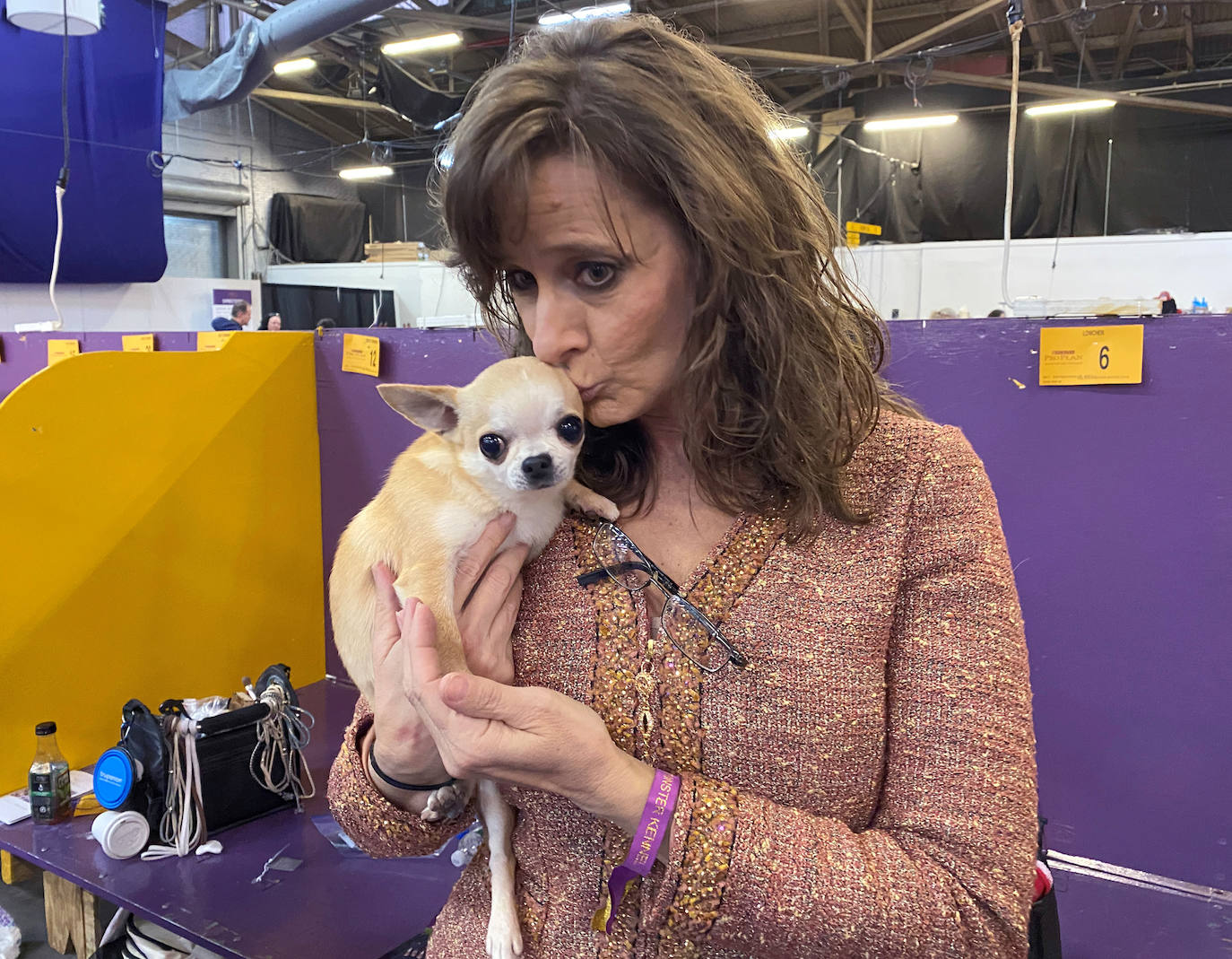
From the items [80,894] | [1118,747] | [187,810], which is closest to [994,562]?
[1118,747]

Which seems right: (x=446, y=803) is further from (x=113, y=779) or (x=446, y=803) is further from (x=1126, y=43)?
(x=1126, y=43)

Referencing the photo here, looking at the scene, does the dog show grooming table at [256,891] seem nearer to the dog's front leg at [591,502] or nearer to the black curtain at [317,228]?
the dog's front leg at [591,502]

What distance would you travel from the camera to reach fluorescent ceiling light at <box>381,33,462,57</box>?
627 cm

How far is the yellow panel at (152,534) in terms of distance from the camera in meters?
1.75

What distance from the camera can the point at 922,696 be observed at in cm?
75

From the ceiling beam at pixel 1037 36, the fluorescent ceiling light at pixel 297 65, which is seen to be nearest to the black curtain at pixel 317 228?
the fluorescent ceiling light at pixel 297 65

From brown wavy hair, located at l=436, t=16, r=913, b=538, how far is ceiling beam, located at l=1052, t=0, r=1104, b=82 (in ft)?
15.8

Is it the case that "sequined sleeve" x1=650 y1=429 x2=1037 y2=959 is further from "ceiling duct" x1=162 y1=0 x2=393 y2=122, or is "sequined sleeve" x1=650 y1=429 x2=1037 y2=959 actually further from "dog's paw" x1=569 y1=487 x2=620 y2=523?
"ceiling duct" x1=162 y1=0 x2=393 y2=122

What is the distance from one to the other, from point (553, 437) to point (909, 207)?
6.89 meters

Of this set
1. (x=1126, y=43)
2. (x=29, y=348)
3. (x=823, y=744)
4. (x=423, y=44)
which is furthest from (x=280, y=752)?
(x=1126, y=43)

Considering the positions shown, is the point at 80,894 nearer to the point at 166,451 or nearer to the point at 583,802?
the point at 166,451

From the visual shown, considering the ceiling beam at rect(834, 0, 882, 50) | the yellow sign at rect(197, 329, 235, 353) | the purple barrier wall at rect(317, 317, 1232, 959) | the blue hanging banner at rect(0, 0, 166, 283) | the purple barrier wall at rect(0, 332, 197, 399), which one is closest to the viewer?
the purple barrier wall at rect(317, 317, 1232, 959)

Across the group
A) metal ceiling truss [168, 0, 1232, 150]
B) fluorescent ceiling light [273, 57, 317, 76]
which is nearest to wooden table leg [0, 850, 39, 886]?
metal ceiling truss [168, 0, 1232, 150]

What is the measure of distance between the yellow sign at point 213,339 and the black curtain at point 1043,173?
189 inches
